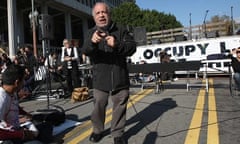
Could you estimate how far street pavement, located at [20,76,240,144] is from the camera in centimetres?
541

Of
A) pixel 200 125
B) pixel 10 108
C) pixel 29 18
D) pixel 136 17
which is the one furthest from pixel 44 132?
pixel 136 17

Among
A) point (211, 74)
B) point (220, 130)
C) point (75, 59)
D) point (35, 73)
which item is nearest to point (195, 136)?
point (220, 130)

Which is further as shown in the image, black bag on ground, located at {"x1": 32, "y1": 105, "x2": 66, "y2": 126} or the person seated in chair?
black bag on ground, located at {"x1": 32, "y1": 105, "x2": 66, "y2": 126}

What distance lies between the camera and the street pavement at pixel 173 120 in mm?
5414

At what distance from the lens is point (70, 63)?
11555 mm

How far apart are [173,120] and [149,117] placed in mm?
548

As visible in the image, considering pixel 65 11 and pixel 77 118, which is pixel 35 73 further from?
pixel 65 11

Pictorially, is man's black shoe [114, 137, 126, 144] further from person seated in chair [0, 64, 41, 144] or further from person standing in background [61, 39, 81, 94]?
person standing in background [61, 39, 81, 94]

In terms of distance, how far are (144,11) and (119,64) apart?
39979 millimetres

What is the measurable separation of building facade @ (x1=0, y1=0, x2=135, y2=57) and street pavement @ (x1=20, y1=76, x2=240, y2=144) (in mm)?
14281

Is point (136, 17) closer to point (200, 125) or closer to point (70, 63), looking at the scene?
point (70, 63)

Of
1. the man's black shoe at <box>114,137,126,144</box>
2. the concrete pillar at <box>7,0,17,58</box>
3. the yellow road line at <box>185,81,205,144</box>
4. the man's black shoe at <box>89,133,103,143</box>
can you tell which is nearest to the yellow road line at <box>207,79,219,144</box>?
the yellow road line at <box>185,81,205,144</box>

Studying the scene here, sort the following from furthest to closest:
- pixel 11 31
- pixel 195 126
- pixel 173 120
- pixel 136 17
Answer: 1. pixel 136 17
2. pixel 11 31
3. pixel 173 120
4. pixel 195 126

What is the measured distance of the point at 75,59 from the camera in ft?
37.8
